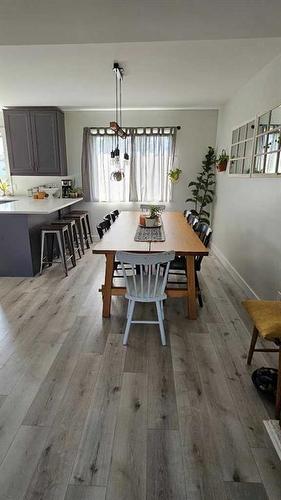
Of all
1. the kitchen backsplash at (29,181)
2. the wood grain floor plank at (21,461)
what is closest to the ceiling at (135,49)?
the kitchen backsplash at (29,181)

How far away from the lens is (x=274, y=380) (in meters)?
1.79

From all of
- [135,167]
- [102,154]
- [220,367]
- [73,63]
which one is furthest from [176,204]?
[220,367]

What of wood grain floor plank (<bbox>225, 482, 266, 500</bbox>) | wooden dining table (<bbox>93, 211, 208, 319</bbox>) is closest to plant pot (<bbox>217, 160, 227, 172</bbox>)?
wooden dining table (<bbox>93, 211, 208, 319</bbox>)

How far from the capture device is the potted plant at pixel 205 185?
514 cm

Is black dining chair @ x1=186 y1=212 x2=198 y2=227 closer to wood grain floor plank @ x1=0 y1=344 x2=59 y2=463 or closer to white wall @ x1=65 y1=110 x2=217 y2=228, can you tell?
white wall @ x1=65 y1=110 x2=217 y2=228

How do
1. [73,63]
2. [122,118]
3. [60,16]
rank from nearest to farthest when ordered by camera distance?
1. [60,16]
2. [73,63]
3. [122,118]

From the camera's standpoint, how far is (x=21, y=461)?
137 cm

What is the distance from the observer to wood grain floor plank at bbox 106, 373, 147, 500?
125 centimetres

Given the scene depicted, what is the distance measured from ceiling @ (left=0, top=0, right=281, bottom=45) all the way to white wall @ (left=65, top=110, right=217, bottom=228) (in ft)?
10.7

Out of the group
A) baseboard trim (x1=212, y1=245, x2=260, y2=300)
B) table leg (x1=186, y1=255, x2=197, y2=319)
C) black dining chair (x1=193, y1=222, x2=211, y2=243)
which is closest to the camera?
table leg (x1=186, y1=255, x2=197, y2=319)

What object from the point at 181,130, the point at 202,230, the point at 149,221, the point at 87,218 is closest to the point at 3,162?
the point at 87,218

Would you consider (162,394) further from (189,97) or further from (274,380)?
(189,97)

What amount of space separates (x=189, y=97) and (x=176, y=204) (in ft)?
6.48

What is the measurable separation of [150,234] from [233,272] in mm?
1563
